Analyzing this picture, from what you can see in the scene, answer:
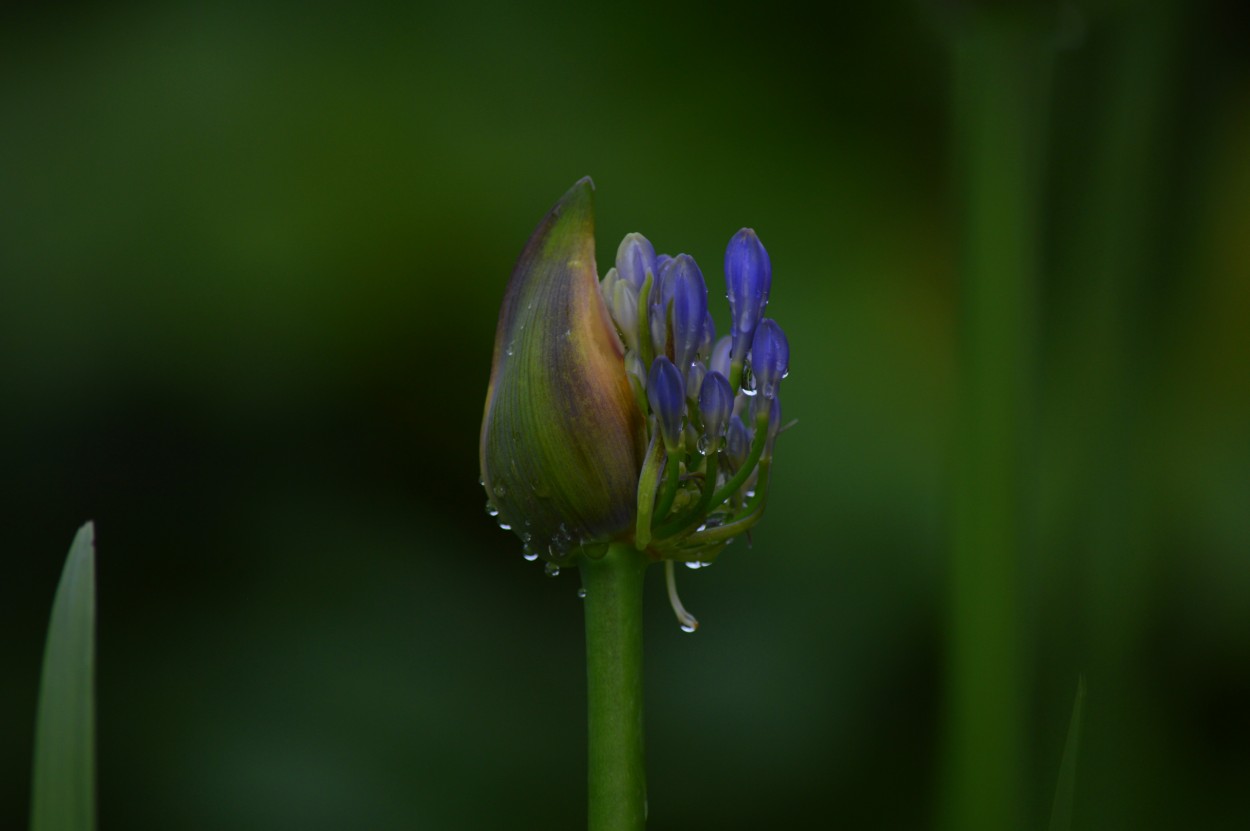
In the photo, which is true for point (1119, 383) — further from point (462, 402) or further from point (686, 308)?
point (462, 402)

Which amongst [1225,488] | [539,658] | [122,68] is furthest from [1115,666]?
[122,68]

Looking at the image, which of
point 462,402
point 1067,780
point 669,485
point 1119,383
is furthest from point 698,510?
point 462,402

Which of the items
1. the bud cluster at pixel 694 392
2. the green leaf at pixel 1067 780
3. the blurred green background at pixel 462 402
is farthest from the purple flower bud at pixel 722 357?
the blurred green background at pixel 462 402

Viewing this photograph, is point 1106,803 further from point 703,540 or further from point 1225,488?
point 1225,488

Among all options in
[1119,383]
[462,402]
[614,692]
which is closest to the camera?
[614,692]

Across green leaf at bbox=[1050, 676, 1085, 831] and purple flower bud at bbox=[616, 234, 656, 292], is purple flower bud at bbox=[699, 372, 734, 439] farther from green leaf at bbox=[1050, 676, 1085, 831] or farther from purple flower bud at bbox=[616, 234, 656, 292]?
green leaf at bbox=[1050, 676, 1085, 831]

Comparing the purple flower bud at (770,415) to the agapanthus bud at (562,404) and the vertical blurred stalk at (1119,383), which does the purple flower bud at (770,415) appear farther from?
the vertical blurred stalk at (1119,383)

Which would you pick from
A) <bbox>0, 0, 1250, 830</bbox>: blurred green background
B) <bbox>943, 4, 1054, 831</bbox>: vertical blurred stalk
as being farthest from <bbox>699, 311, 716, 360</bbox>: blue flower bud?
<bbox>0, 0, 1250, 830</bbox>: blurred green background
